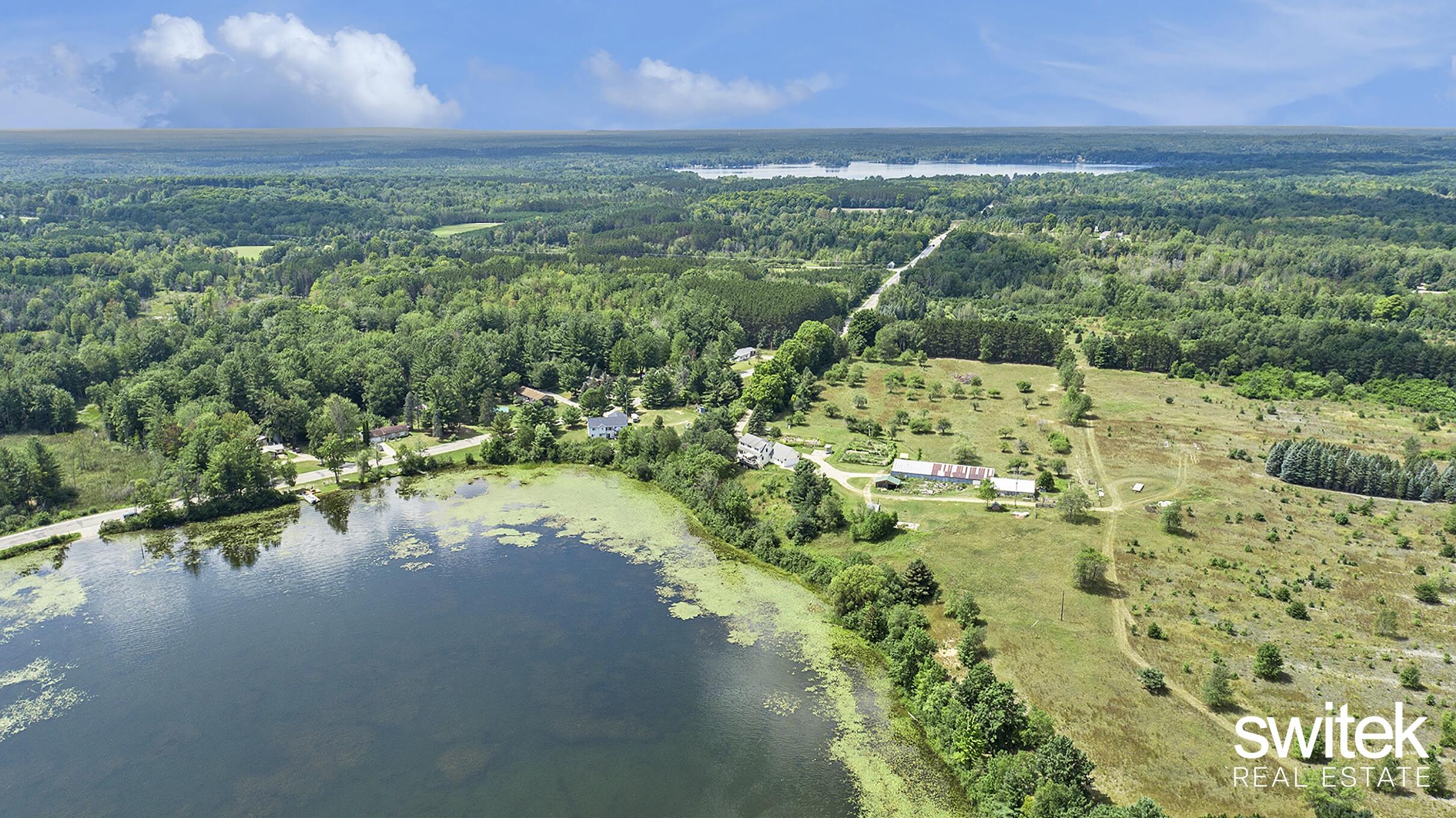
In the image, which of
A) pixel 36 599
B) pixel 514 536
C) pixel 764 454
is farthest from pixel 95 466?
pixel 764 454

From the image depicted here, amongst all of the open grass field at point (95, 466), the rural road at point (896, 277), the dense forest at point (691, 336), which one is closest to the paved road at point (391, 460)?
the dense forest at point (691, 336)

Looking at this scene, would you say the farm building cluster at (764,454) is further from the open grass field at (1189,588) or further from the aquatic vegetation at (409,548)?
the aquatic vegetation at (409,548)

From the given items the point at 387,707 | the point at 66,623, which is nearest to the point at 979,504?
the point at 387,707

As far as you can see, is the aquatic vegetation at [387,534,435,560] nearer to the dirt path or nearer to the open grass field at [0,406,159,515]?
the open grass field at [0,406,159,515]

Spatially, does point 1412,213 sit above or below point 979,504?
above

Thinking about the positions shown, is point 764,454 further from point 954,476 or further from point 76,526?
point 76,526

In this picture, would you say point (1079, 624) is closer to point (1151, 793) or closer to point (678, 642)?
point (1151, 793)
